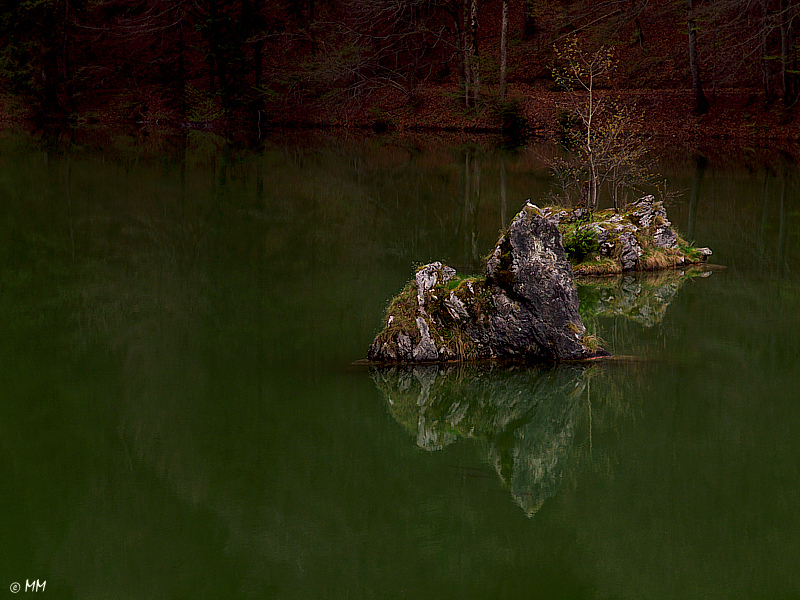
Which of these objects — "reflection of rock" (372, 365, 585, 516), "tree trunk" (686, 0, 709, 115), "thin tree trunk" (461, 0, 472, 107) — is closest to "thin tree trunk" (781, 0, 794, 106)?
"tree trunk" (686, 0, 709, 115)

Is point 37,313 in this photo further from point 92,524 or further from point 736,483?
point 736,483

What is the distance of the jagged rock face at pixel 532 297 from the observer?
869cm


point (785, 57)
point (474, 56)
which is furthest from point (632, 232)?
point (474, 56)

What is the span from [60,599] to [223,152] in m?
26.7

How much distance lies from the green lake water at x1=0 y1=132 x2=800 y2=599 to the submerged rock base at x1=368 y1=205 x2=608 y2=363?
1.01 ft

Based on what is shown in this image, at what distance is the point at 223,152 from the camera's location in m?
30.4

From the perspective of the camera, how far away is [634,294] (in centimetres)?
1197

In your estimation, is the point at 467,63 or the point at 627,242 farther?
the point at 467,63

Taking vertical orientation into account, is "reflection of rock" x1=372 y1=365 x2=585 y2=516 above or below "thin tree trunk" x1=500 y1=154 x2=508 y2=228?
below

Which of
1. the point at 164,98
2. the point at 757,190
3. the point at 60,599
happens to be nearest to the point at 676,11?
the point at 757,190

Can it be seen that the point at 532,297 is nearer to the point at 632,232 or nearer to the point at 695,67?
the point at 632,232

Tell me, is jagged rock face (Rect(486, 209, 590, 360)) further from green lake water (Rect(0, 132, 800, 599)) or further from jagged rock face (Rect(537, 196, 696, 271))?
jagged rock face (Rect(537, 196, 696, 271))

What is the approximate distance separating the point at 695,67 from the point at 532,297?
1088 inches

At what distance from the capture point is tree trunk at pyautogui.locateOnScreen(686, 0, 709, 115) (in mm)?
32069
